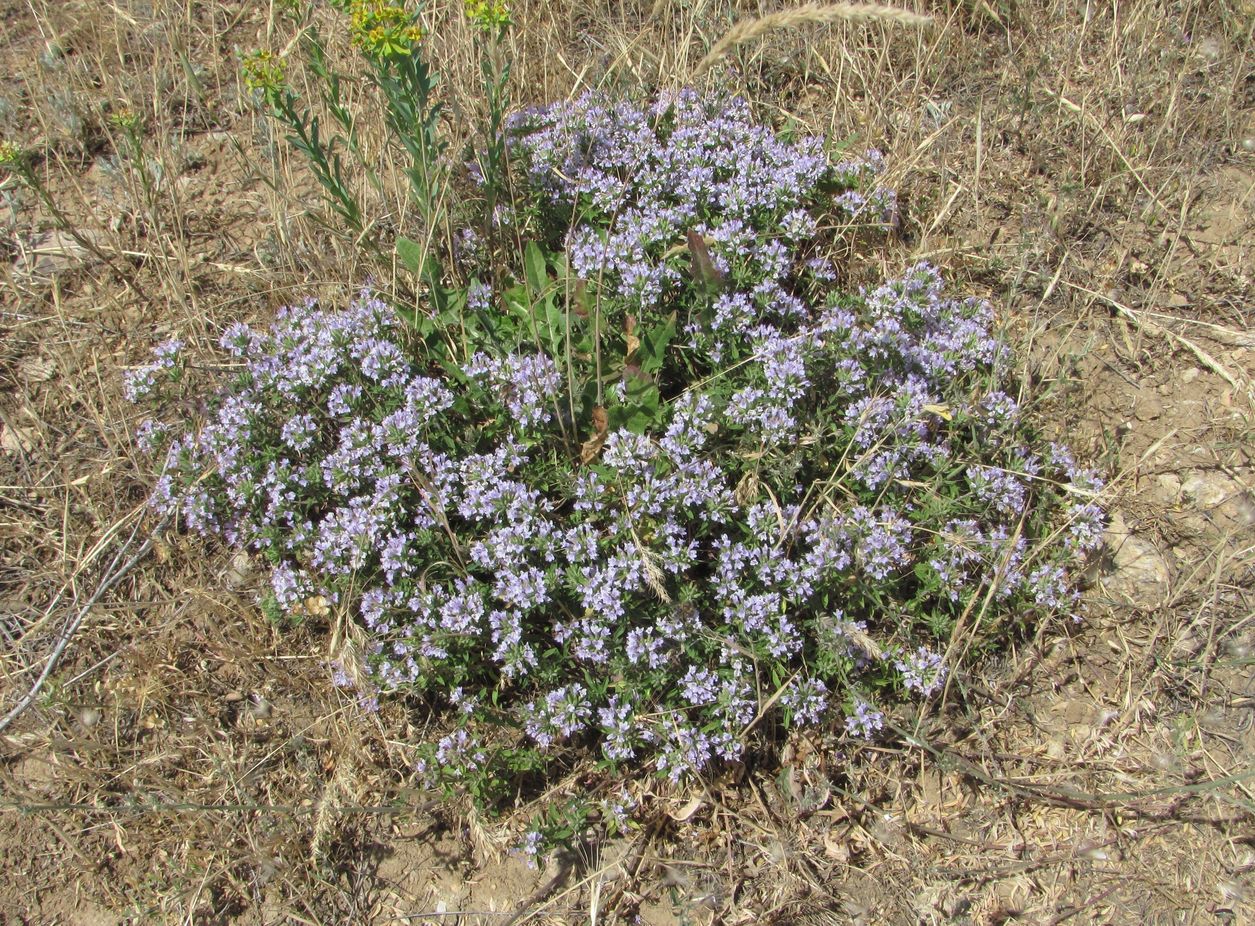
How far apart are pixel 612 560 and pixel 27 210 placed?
417 centimetres

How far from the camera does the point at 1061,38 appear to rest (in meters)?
5.48

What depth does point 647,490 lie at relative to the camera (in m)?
3.49

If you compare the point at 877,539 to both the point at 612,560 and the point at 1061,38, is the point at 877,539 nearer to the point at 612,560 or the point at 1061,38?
the point at 612,560

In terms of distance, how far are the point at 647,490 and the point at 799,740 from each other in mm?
1136

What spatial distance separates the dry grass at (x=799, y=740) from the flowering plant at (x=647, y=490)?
1.07 feet

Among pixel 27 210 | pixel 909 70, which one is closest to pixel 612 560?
pixel 909 70

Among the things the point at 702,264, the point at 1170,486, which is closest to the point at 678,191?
the point at 702,264

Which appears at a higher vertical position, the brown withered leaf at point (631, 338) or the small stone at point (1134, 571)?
the brown withered leaf at point (631, 338)

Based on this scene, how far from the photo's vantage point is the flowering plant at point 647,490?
341 centimetres

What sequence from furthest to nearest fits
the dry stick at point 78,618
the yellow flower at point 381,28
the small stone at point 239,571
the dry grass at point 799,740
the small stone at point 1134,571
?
A: 1. the small stone at point 239,571
2. the small stone at point 1134,571
3. the dry stick at point 78,618
4. the dry grass at point 799,740
5. the yellow flower at point 381,28

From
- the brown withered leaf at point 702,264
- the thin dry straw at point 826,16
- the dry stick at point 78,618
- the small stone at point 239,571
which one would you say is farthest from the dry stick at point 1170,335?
the dry stick at point 78,618

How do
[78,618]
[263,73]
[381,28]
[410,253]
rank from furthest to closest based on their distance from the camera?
[410,253] < [78,618] < [263,73] < [381,28]

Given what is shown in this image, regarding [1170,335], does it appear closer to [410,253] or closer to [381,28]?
[410,253]

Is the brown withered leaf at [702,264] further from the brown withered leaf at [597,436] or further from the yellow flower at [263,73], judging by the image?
the yellow flower at [263,73]
